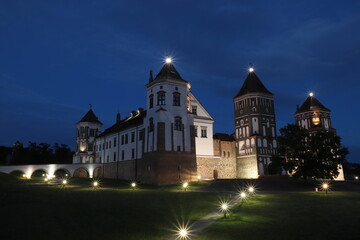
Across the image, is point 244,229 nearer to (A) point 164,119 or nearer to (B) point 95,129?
(A) point 164,119

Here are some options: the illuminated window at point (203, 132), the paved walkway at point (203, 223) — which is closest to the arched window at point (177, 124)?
the illuminated window at point (203, 132)

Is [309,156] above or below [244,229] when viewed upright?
above

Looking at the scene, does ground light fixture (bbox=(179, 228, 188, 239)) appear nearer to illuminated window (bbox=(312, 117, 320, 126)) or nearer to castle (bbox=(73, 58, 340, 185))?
castle (bbox=(73, 58, 340, 185))

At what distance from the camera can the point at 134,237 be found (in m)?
9.66

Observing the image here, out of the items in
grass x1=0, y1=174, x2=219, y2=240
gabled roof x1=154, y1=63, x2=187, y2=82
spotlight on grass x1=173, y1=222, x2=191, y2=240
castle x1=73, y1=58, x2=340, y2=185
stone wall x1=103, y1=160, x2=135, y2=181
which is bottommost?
spotlight on grass x1=173, y1=222, x2=191, y2=240

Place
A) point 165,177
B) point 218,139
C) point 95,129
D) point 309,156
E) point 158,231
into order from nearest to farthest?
point 158,231
point 309,156
point 165,177
point 218,139
point 95,129

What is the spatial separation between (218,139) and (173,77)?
18.4 m

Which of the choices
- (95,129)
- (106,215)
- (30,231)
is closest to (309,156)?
(106,215)

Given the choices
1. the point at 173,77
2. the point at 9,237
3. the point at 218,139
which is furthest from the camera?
the point at 218,139

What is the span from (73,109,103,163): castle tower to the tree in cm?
4876

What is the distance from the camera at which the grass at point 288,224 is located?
1005 cm

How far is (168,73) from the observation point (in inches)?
1580

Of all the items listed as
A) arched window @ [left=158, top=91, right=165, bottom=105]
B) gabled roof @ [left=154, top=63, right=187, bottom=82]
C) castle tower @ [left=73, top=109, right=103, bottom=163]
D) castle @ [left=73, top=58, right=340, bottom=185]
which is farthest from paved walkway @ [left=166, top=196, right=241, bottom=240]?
castle tower @ [left=73, top=109, right=103, bottom=163]

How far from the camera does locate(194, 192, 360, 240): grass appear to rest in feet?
33.0
